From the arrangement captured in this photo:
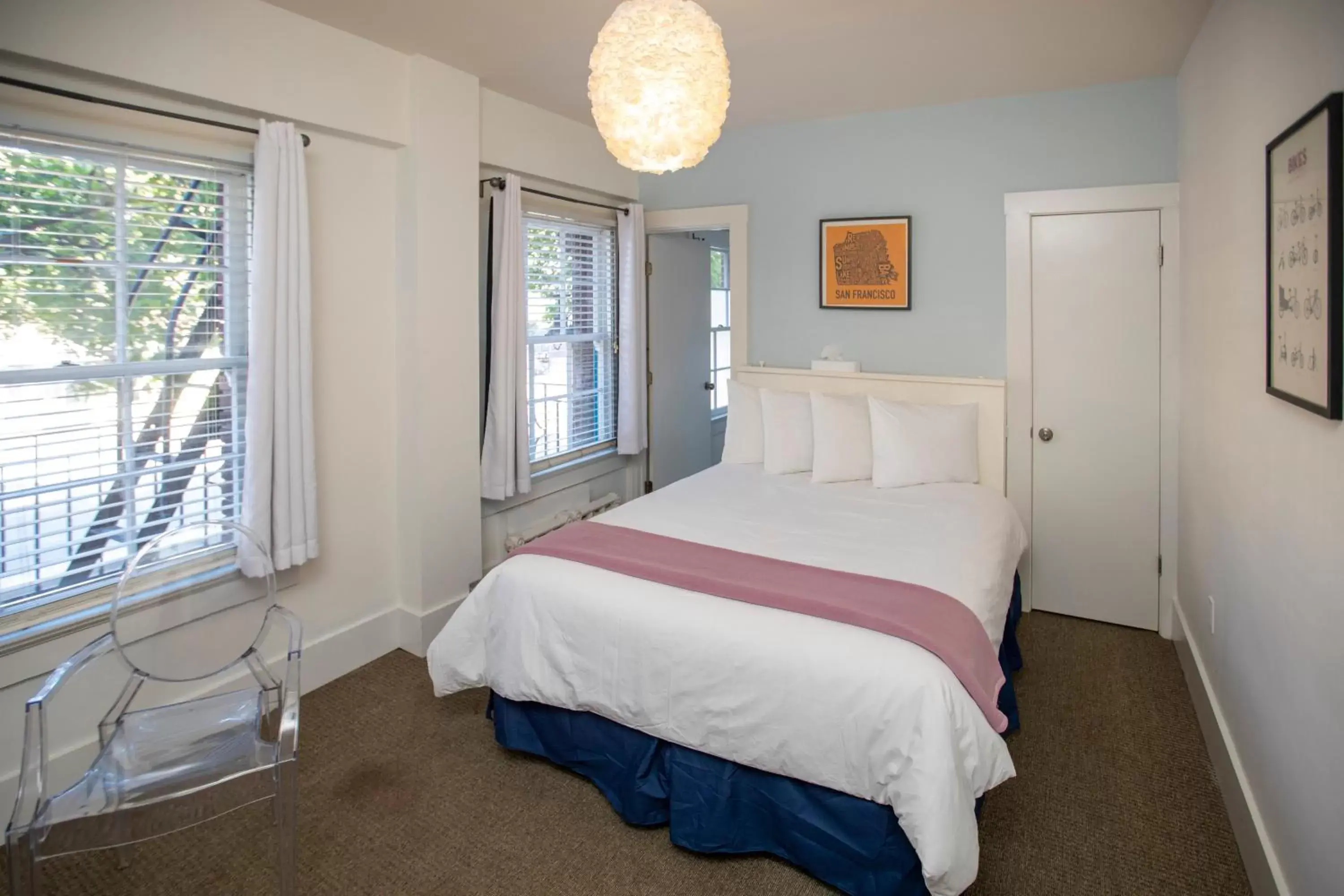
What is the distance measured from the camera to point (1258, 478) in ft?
6.63

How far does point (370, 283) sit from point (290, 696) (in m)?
1.87

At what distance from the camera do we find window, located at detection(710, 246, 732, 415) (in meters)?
6.02

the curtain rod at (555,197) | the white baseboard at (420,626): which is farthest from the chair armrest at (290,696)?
the curtain rod at (555,197)

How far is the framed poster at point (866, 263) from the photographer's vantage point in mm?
4051

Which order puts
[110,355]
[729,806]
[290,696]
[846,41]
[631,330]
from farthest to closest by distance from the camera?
[631,330], [846,41], [110,355], [729,806], [290,696]

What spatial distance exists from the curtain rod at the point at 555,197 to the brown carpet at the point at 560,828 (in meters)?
2.34

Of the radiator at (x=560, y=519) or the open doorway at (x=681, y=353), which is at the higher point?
the open doorway at (x=681, y=353)

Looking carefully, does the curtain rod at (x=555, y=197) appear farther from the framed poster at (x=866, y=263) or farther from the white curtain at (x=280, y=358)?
the framed poster at (x=866, y=263)

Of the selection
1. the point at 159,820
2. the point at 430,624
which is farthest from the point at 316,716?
the point at 159,820

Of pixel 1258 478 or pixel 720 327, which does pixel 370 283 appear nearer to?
pixel 1258 478

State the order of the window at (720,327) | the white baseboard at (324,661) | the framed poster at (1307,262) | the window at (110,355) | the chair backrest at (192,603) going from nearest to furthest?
the framed poster at (1307,262)
the chair backrest at (192,603)
the window at (110,355)
the white baseboard at (324,661)
the window at (720,327)

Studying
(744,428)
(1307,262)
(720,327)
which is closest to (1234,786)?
(1307,262)

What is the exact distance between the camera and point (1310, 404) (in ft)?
5.07

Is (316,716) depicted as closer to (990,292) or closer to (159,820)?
(159,820)
